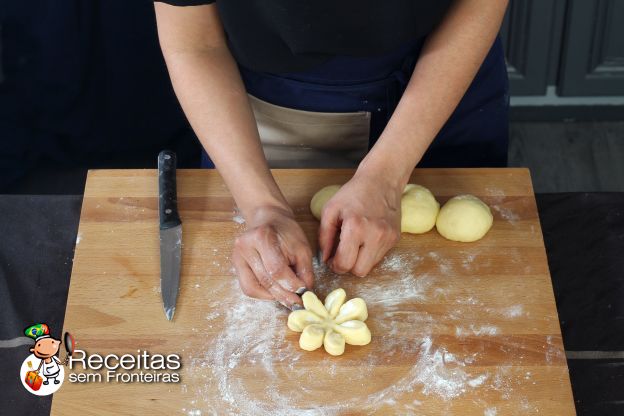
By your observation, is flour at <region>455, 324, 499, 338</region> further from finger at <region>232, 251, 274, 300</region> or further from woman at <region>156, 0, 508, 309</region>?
finger at <region>232, 251, 274, 300</region>

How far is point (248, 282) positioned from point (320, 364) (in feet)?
0.58

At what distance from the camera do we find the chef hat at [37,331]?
4.40ft

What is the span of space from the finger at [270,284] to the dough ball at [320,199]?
0.59 ft

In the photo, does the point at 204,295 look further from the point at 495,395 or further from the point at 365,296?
the point at 495,395

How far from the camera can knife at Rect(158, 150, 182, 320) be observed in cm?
125

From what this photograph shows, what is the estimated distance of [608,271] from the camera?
145 centimetres

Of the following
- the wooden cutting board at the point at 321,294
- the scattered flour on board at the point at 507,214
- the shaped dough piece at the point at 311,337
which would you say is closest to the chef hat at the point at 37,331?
the wooden cutting board at the point at 321,294

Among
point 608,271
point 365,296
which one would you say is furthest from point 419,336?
point 608,271

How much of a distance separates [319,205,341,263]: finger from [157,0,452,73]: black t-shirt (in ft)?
0.89

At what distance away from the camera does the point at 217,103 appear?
4.49ft

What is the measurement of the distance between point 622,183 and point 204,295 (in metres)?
2.01

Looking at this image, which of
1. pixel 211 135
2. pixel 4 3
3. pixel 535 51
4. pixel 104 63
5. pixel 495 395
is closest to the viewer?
pixel 495 395

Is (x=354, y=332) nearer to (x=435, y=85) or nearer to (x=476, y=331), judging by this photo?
(x=476, y=331)

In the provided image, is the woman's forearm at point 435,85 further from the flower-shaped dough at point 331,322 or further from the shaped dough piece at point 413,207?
the flower-shaped dough at point 331,322
